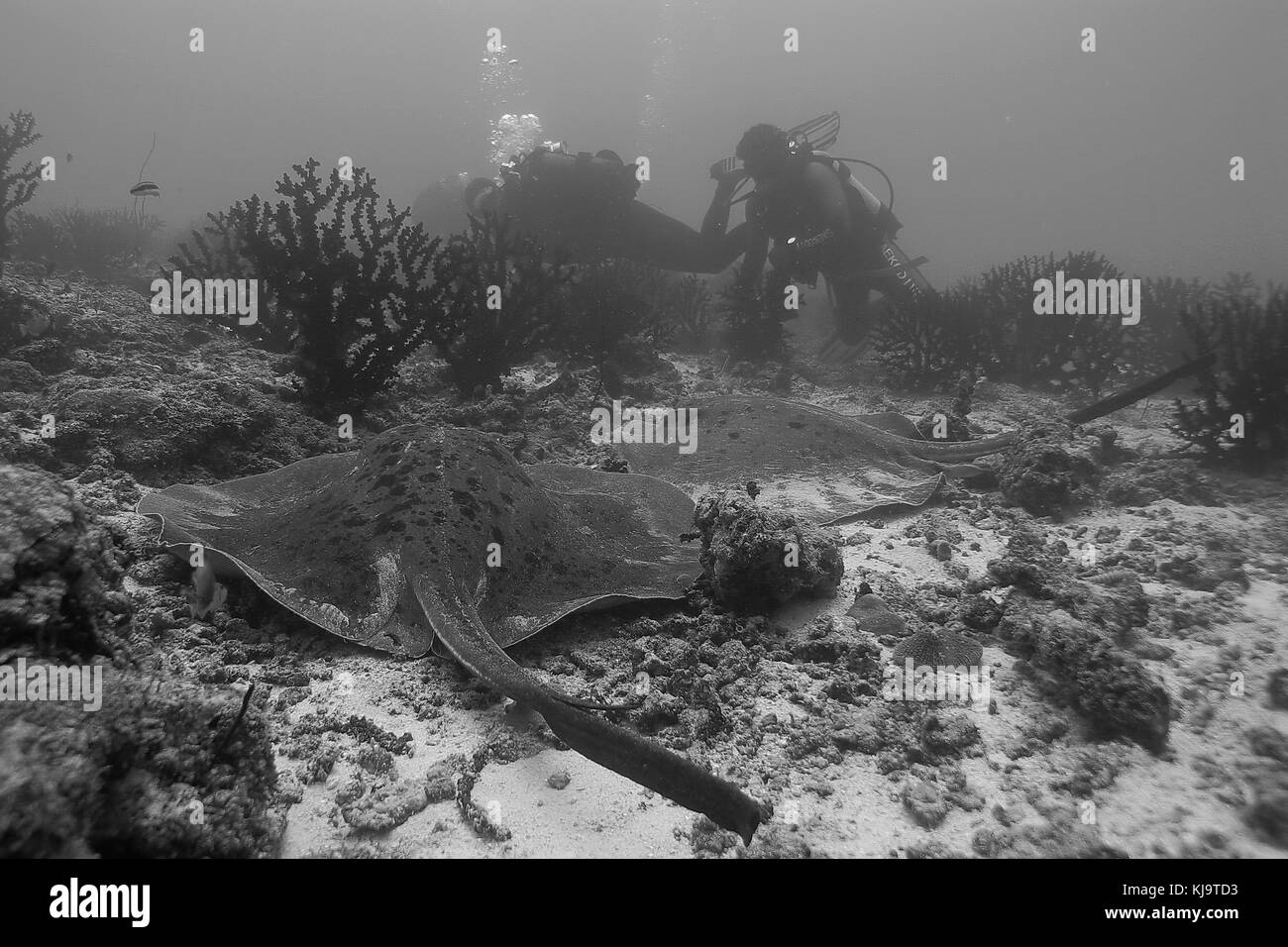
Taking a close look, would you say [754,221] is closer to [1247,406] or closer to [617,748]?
[1247,406]

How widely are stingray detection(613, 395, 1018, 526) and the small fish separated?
3.49 meters

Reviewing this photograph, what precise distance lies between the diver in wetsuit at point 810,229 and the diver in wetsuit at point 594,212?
111 cm

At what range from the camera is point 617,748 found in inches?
75.2

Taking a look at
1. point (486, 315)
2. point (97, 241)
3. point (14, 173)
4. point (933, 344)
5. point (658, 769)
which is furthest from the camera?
point (97, 241)

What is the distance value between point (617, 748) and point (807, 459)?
13.4ft

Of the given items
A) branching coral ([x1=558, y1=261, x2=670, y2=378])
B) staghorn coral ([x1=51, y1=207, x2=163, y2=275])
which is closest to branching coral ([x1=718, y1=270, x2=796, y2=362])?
branching coral ([x1=558, y1=261, x2=670, y2=378])

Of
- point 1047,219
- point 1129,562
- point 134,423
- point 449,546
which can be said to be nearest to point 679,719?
point 449,546

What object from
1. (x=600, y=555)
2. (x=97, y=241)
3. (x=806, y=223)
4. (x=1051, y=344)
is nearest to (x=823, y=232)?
(x=806, y=223)

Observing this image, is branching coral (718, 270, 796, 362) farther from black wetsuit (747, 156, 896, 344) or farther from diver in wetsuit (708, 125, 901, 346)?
black wetsuit (747, 156, 896, 344)

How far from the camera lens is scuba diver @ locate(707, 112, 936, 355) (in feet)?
41.7

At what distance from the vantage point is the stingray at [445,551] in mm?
2434

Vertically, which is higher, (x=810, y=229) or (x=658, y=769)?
(x=810, y=229)
